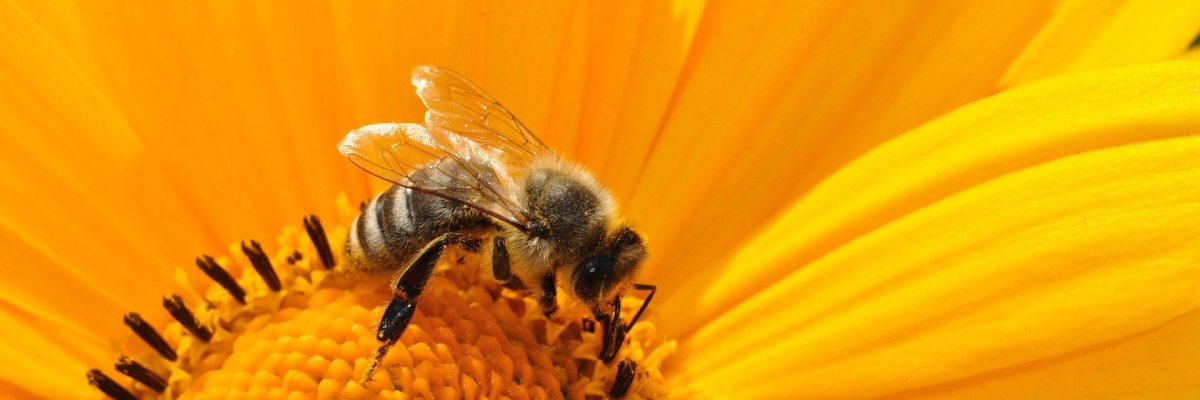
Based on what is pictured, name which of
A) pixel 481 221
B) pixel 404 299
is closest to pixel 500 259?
pixel 481 221

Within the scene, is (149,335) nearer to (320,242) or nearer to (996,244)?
(320,242)

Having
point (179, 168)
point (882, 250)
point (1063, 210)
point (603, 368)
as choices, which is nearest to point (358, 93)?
point (179, 168)

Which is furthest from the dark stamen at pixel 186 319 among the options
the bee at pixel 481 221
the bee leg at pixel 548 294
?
the bee leg at pixel 548 294

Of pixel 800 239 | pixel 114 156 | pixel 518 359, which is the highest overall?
pixel 114 156

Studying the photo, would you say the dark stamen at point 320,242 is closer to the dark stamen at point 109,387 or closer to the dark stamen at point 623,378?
the dark stamen at point 109,387

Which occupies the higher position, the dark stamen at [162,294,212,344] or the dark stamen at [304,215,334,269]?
the dark stamen at [304,215,334,269]

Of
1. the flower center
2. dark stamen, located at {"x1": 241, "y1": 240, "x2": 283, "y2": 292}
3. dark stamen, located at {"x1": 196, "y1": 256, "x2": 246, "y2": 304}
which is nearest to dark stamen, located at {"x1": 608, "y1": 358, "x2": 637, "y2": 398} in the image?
the flower center

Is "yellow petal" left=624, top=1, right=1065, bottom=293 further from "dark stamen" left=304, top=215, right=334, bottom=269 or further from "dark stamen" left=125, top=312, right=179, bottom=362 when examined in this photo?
"dark stamen" left=125, top=312, right=179, bottom=362

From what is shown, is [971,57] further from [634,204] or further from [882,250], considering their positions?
[634,204]
